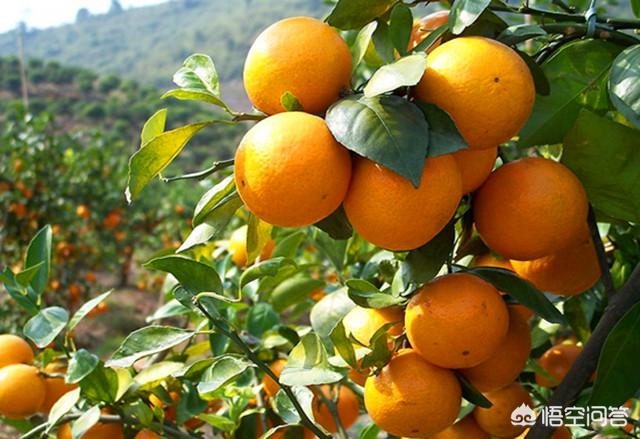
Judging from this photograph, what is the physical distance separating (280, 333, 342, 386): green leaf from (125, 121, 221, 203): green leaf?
20 centimetres

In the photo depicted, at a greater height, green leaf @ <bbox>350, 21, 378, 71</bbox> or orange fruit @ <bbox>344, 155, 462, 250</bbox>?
green leaf @ <bbox>350, 21, 378, 71</bbox>

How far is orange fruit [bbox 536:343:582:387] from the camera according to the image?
2.53ft

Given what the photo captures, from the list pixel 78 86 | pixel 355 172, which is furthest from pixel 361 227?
pixel 78 86

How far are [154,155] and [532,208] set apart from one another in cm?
29

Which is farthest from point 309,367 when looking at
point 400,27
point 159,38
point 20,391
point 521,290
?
point 159,38

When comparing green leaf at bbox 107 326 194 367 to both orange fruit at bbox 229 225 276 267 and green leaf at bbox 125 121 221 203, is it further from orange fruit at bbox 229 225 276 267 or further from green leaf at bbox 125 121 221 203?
orange fruit at bbox 229 225 276 267

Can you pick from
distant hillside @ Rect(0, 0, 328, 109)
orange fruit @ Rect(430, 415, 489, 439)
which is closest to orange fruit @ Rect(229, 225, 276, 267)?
orange fruit @ Rect(430, 415, 489, 439)

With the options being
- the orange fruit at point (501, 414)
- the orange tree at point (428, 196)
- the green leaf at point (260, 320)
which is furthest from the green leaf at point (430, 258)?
the green leaf at point (260, 320)

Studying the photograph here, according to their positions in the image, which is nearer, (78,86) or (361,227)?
(361,227)

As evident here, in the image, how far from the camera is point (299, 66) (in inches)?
18.2

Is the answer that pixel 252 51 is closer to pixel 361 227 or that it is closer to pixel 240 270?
pixel 361 227

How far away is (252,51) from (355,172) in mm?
127

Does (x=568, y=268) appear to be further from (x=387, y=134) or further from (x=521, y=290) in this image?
(x=387, y=134)

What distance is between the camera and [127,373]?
73 centimetres
